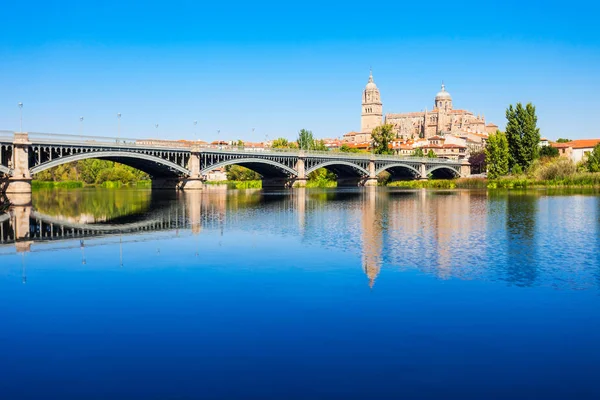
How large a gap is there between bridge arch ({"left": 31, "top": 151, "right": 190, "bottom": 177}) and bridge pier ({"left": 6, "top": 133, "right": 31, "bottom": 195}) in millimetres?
1079

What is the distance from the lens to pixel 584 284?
1473cm

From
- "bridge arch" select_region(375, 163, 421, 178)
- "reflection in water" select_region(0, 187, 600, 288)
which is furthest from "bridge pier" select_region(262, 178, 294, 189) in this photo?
"reflection in water" select_region(0, 187, 600, 288)

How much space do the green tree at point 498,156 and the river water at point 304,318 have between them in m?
74.8

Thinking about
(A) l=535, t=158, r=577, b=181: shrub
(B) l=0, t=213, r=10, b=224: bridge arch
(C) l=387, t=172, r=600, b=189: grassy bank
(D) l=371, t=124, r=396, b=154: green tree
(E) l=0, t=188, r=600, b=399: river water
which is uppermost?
(D) l=371, t=124, r=396, b=154: green tree

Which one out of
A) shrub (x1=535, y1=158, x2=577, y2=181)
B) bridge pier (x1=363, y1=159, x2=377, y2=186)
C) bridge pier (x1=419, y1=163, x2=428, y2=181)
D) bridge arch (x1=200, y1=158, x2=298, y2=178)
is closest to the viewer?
shrub (x1=535, y1=158, x2=577, y2=181)

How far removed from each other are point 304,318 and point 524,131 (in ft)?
280

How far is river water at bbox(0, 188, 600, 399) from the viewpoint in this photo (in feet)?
27.7

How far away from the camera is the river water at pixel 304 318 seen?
332 inches

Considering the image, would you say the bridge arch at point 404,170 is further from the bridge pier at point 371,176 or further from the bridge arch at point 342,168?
the bridge arch at point 342,168

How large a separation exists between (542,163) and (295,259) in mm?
73555

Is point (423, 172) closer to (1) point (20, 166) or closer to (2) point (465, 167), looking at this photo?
(2) point (465, 167)

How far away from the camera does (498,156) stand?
96062mm

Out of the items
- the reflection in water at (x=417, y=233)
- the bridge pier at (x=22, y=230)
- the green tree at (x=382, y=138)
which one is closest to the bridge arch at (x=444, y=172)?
the green tree at (x=382, y=138)

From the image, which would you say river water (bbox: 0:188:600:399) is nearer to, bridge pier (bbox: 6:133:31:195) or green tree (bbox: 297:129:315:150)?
bridge pier (bbox: 6:133:31:195)
